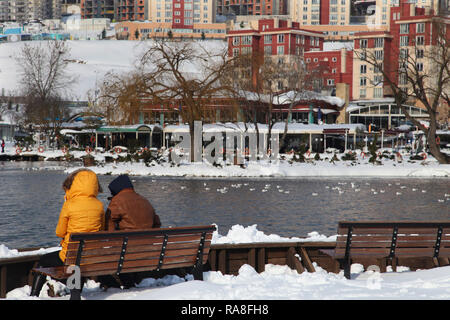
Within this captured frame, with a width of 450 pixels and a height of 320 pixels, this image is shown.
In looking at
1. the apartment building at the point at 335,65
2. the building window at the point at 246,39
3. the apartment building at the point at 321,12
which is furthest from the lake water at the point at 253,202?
the apartment building at the point at 321,12

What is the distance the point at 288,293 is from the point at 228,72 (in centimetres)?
3304

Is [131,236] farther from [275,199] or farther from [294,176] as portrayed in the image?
[294,176]

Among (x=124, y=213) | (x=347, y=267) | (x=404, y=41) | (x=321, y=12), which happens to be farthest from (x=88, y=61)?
(x=124, y=213)

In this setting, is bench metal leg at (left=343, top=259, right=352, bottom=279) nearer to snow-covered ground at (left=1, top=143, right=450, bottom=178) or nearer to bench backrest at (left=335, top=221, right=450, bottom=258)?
bench backrest at (left=335, top=221, right=450, bottom=258)

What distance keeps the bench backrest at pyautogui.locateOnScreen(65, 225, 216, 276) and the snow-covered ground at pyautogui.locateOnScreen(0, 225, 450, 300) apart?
35 centimetres

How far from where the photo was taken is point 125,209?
8.60 meters

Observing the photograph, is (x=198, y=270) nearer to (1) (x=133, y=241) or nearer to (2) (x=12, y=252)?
(1) (x=133, y=241)

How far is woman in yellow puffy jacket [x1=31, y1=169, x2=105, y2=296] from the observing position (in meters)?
7.96

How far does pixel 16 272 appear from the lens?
8.73 meters

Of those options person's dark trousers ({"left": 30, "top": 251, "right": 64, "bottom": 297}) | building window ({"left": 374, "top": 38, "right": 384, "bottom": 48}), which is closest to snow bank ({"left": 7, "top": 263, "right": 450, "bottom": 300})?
person's dark trousers ({"left": 30, "top": 251, "right": 64, "bottom": 297})

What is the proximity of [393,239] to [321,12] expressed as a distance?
193994mm

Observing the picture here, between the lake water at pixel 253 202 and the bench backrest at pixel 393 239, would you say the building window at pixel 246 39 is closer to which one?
the lake water at pixel 253 202

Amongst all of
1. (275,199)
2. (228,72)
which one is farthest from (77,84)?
(275,199)

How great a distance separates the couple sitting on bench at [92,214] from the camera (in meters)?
7.99
